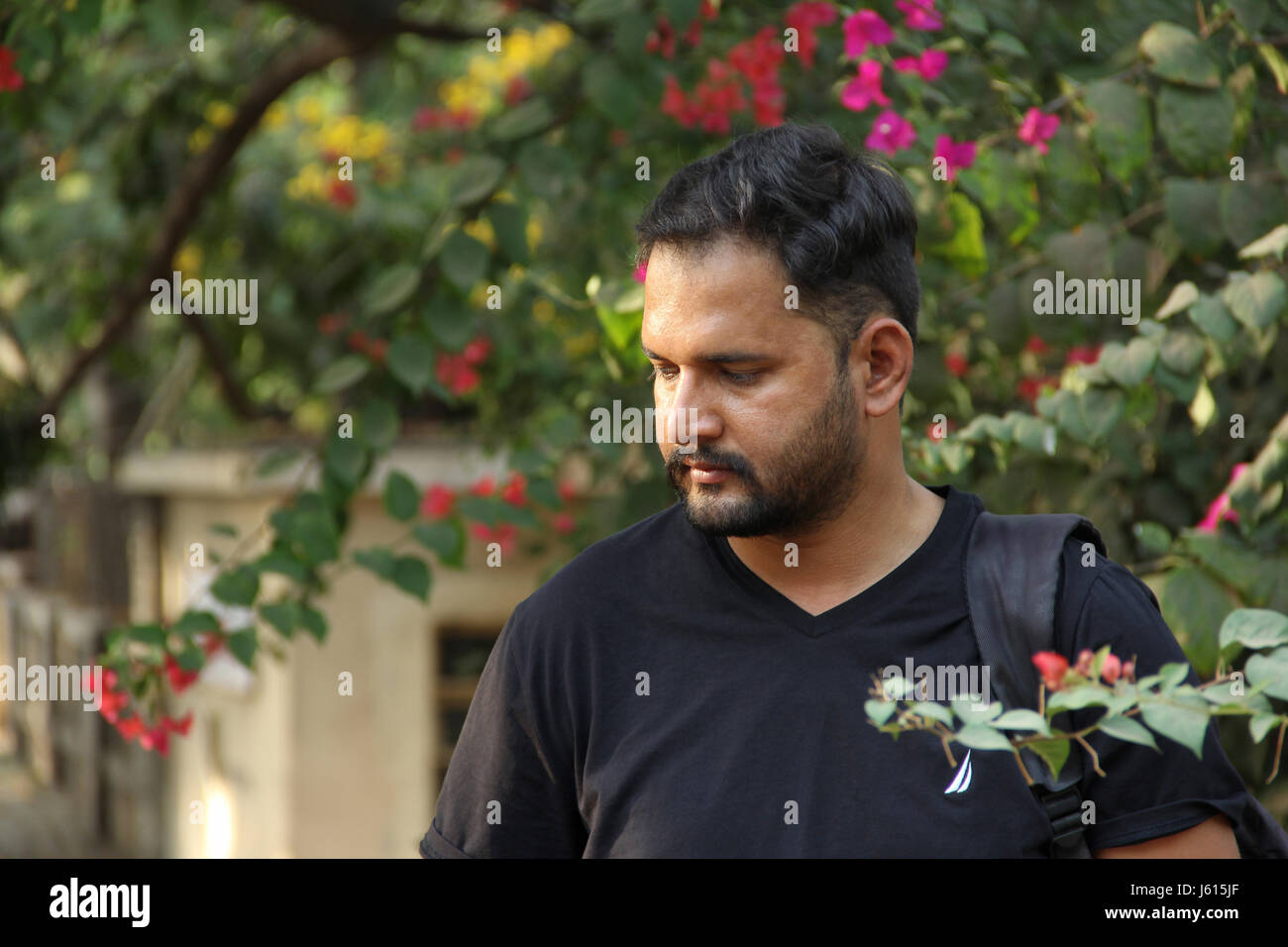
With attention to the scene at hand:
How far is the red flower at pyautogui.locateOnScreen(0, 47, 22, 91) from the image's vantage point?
3.41 m

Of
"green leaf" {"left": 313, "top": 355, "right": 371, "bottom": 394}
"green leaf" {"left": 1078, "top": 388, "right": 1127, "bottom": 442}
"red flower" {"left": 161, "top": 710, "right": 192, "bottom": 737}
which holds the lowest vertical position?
"red flower" {"left": 161, "top": 710, "right": 192, "bottom": 737}

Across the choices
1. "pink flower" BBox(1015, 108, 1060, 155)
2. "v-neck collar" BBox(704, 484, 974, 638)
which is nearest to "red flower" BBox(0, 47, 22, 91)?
"pink flower" BBox(1015, 108, 1060, 155)

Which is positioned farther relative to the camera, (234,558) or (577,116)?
(577,116)

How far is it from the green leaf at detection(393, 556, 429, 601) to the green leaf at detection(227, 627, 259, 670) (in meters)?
0.32

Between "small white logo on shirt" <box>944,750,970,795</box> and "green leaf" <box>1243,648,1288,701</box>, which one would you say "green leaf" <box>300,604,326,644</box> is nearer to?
"small white logo on shirt" <box>944,750,970,795</box>

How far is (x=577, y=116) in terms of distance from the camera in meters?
3.71

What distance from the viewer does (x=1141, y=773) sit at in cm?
145

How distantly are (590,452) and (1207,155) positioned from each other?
6.40ft

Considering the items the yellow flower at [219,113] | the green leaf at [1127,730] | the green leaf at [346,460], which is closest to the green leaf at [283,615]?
the green leaf at [346,460]

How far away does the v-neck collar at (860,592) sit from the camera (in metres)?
1.58

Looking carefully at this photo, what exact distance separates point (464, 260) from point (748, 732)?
165 centimetres

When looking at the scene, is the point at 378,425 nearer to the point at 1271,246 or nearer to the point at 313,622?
the point at 313,622
